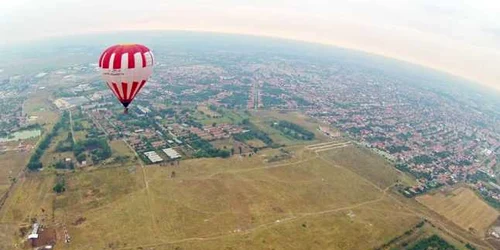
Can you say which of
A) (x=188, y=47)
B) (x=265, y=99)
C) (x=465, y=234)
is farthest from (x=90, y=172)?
(x=188, y=47)

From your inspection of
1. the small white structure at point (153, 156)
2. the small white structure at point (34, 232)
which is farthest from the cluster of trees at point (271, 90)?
the small white structure at point (34, 232)

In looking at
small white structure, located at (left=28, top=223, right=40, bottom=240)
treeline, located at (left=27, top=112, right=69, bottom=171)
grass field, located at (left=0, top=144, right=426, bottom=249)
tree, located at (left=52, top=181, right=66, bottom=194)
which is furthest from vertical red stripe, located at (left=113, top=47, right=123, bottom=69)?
treeline, located at (left=27, top=112, right=69, bottom=171)

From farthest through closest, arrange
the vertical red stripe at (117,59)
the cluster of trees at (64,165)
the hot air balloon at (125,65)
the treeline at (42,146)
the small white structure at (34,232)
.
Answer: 1. the cluster of trees at (64,165)
2. the treeline at (42,146)
3. the small white structure at (34,232)
4. the hot air balloon at (125,65)
5. the vertical red stripe at (117,59)

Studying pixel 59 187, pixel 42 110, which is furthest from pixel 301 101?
pixel 59 187

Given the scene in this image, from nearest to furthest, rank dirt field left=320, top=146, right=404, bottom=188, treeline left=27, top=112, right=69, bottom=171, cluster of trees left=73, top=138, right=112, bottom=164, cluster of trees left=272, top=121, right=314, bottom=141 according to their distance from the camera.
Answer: treeline left=27, top=112, right=69, bottom=171, cluster of trees left=73, top=138, right=112, bottom=164, dirt field left=320, top=146, right=404, bottom=188, cluster of trees left=272, top=121, right=314, bottom=141

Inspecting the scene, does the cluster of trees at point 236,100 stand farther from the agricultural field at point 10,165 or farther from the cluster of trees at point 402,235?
the cluster of trees at point 402,235

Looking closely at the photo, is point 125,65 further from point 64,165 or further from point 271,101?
point 271,101

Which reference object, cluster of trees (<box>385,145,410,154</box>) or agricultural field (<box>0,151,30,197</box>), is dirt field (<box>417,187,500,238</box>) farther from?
agricultural field (<box>0,151,30,197</box>)
